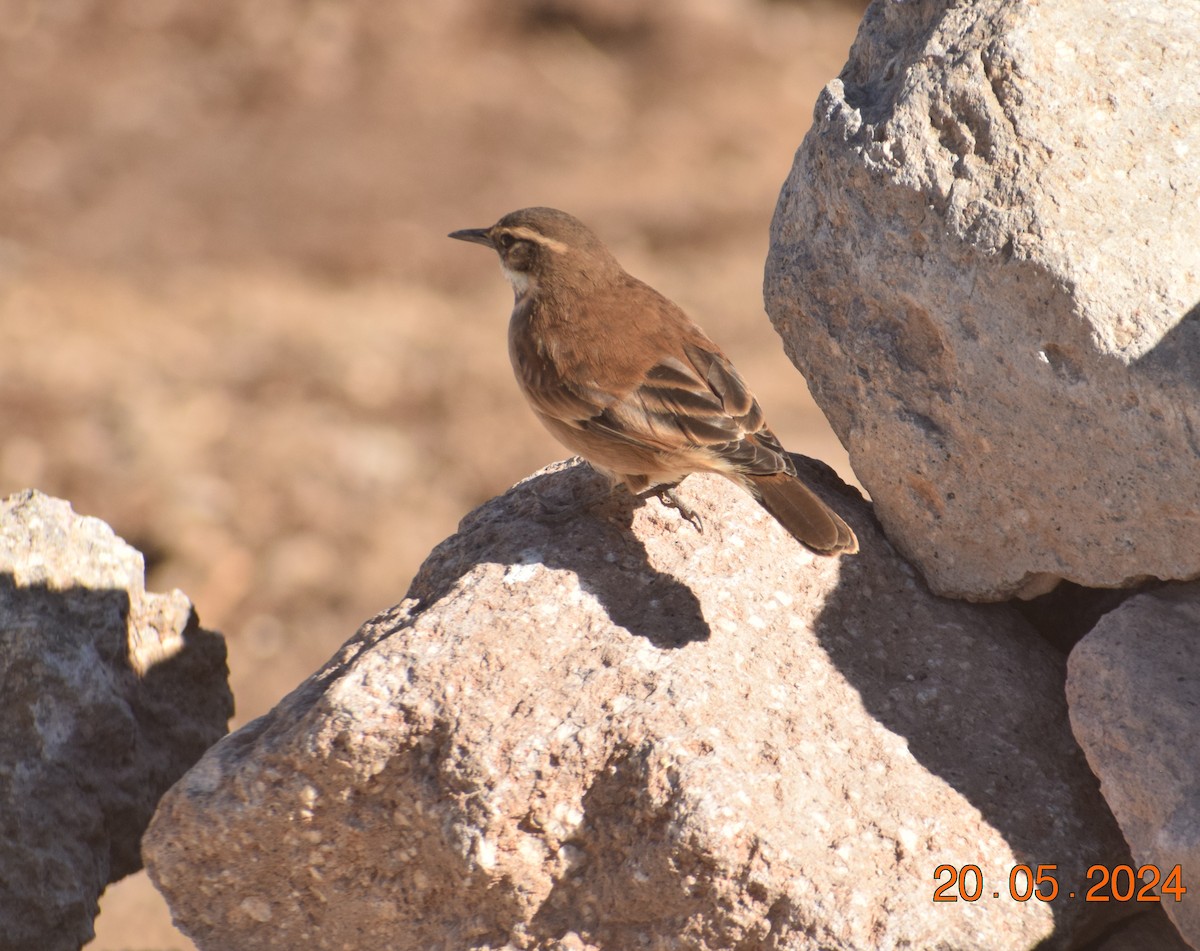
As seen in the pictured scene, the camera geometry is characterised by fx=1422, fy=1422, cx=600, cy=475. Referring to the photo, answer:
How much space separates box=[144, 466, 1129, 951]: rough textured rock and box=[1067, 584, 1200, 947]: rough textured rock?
0.30 m

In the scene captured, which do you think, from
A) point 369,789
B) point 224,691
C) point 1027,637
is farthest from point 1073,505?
point 224,691

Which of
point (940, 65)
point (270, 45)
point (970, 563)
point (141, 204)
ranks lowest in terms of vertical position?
point (141, 204)

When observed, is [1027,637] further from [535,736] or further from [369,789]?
[369,789]

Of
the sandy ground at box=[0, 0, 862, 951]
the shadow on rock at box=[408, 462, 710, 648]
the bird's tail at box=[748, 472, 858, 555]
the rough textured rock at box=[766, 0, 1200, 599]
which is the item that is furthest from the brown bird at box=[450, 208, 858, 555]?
the sandy ground at box=[0, 0, 862, 951]

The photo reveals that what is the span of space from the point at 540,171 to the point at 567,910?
1233 centimetres

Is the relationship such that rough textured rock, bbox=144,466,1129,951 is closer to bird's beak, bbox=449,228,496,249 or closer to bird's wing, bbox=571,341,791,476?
bird's wing, bbox=571,341,791,476

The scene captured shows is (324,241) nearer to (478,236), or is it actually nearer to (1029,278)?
(478,236)

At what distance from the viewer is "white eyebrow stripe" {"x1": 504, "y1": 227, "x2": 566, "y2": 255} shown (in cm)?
580

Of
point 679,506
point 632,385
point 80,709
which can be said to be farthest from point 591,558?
point 80,709

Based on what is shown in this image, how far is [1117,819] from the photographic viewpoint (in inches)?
157

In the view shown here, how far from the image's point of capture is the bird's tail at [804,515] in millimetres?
4539

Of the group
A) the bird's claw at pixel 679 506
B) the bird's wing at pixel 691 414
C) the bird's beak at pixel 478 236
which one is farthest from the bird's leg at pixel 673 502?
the bird's beak at pixel 478 236

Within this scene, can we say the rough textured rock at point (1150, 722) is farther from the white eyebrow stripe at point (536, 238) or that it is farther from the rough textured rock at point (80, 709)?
the rough textured rock at point (80, 709)

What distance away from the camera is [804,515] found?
4.62 metres
